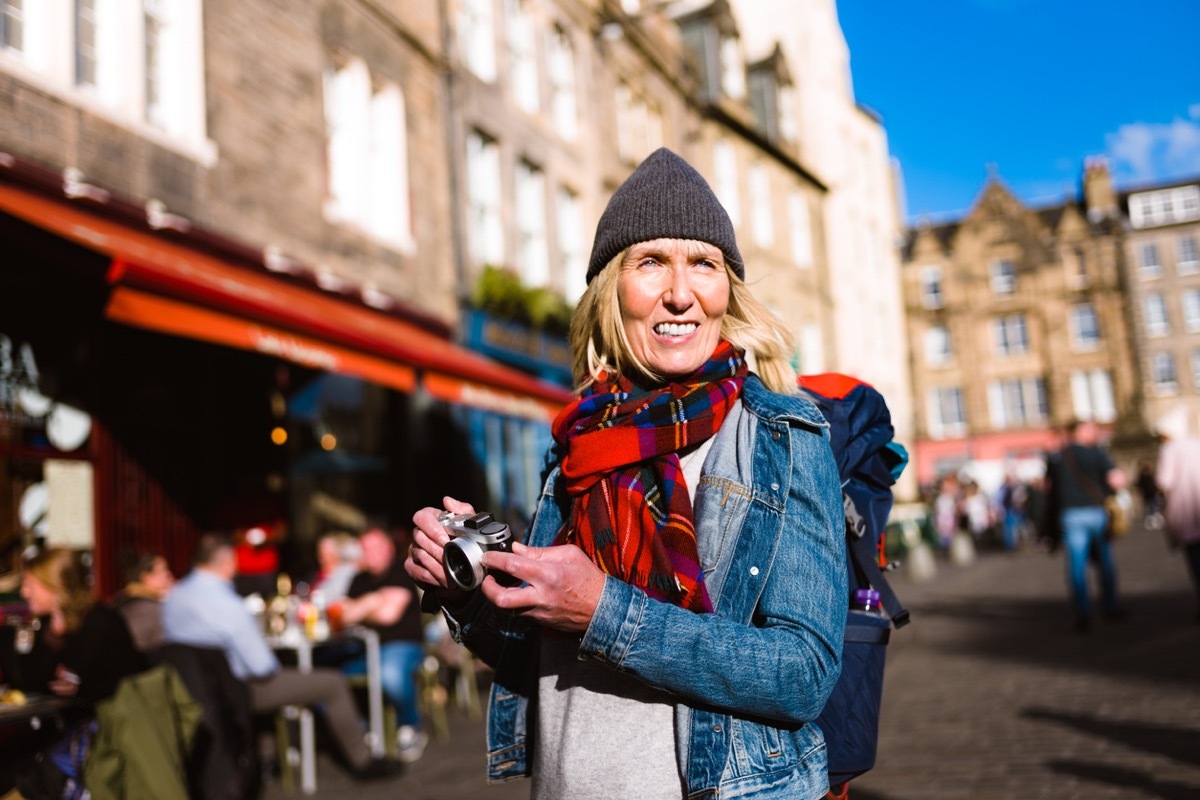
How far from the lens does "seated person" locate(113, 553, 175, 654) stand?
255 inches

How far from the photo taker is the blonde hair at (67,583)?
5516 millimetres

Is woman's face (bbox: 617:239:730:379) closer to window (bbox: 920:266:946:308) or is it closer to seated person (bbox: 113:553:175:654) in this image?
seated person (bbox: 113:553:175:654)

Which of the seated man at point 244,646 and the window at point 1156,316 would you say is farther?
the window at point 1156,316

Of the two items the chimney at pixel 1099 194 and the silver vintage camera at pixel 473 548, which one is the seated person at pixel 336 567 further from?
the chimney at pixel 1099 194

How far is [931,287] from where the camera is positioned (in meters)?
56.6

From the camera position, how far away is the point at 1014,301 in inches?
2168

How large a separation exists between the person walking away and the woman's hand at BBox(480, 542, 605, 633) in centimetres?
941

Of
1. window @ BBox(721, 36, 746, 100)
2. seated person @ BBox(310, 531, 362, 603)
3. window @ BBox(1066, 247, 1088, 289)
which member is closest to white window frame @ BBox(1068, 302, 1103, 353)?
window @ BBox(1066, 247, 1088, 289)

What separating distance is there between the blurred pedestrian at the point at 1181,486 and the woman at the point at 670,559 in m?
7.42

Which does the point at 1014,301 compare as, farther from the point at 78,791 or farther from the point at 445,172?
the point at 78,791

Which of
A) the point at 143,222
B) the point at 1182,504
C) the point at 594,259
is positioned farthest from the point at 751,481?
the point at 143,222

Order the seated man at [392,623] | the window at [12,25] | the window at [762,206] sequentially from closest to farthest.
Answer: the seated man at [392,623], the window at [12,25], the window at [762,206]

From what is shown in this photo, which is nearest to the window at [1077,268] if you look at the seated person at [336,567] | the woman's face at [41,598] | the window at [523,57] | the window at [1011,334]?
the window at [1011,334]

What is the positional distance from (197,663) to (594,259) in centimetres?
458
